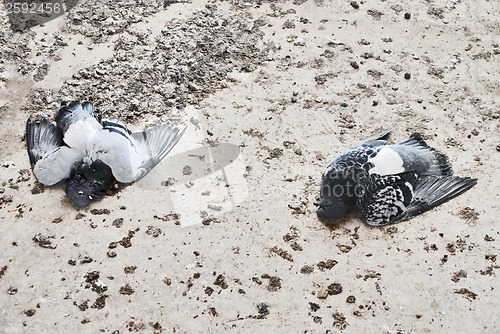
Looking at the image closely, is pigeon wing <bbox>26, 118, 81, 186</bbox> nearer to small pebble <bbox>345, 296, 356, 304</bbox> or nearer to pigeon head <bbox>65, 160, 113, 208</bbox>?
pigeon head <bbox>65, 160, 113, 208</bbox>

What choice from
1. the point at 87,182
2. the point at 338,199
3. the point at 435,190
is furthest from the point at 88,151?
the point at 435,190

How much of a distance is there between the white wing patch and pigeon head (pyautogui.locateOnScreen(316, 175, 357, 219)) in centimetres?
26

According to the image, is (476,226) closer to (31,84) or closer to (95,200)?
(95,200)

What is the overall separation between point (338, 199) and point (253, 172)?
97 cm

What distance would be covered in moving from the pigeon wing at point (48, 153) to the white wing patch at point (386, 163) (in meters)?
2.85

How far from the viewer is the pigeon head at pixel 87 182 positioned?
5.56m

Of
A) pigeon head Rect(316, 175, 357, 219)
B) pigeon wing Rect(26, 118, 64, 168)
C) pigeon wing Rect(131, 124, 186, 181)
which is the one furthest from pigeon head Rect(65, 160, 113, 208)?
pigeon head Rect(316, 175, 357, 219)

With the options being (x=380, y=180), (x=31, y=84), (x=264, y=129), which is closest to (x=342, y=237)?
(x=380, y=180)

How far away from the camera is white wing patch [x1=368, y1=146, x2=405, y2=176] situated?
5434 mm

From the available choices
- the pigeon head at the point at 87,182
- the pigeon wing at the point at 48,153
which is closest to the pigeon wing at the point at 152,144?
the pigeon head at the point at 87,182

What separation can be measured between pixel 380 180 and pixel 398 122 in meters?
1.34

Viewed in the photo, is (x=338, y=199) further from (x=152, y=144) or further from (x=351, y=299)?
(x=152, y=144)

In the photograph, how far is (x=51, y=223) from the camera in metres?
5.50

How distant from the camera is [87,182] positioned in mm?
5633
